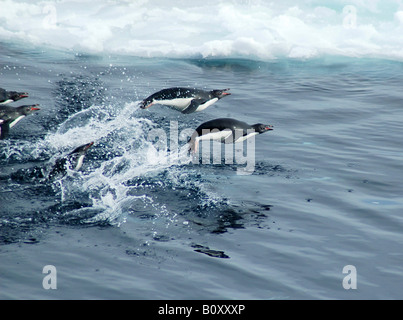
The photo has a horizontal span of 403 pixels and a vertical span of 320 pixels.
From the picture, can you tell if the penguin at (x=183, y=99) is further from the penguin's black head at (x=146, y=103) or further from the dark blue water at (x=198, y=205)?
the dark blue water at (x=198, y=205)

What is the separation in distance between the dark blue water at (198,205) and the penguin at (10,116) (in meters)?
0.22

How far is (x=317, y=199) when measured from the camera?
9.10m

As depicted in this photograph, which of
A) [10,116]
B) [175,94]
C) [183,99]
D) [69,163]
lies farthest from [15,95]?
[69,163]

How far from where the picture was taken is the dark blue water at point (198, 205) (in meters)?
6.44

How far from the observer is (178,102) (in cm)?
1282

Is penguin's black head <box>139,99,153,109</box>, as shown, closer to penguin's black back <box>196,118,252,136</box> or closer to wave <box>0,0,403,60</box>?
penguin's black back <box>196,118,252,136</box>

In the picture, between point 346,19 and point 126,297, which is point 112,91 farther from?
point 346,19

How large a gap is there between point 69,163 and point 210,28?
14.1 m

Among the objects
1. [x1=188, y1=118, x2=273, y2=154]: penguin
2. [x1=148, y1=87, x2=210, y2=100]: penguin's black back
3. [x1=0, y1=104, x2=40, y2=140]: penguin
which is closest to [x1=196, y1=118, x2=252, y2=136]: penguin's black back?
[x1=188, y1=118, x2=273, y2=154]: penguin

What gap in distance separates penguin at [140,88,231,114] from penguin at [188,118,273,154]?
A: 173cm

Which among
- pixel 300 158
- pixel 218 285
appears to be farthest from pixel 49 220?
pixel 300 158

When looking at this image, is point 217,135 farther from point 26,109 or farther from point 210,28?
point 210,28
